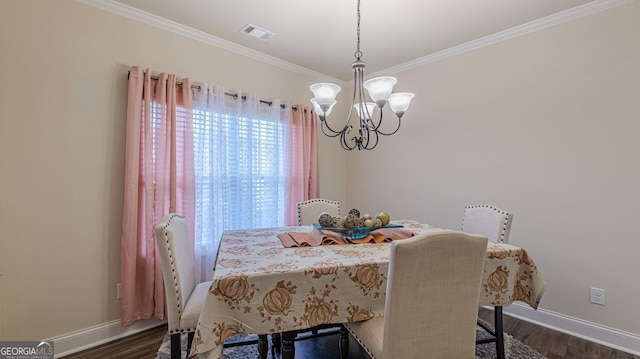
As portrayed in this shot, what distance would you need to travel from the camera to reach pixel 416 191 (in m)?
3.37

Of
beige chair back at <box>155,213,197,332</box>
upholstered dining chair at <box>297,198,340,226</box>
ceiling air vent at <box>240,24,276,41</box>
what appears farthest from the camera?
upholstered dining chair at <box>297,198,340,226</box>

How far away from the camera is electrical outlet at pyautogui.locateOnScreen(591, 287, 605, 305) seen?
2.22 m

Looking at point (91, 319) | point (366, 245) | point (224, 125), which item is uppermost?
point (224, 125)

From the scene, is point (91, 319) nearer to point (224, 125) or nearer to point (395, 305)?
point (224, 125)

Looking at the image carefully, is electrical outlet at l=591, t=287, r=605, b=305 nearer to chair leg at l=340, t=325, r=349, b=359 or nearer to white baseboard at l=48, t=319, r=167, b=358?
chair leg at l=340, t=325, r=349, b=359

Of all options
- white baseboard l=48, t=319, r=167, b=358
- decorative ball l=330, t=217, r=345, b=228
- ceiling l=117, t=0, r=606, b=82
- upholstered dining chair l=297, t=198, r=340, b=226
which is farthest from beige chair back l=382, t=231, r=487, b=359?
white baseboard l=48, t=319, r=167, b=358

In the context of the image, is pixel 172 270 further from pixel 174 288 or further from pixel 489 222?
pixel 489 222

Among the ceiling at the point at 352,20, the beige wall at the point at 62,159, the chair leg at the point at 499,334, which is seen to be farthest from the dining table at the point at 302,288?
the ceiling at the point at 352,20

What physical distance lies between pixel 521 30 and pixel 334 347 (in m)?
3.14

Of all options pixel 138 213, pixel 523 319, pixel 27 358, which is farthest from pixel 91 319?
pixel 523 319

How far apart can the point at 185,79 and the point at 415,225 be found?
2346mm

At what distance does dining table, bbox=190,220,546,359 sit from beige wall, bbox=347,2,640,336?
41.7 inches

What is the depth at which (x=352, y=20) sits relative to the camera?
2.42 meters

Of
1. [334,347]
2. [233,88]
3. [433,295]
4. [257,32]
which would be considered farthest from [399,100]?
[334,347]
